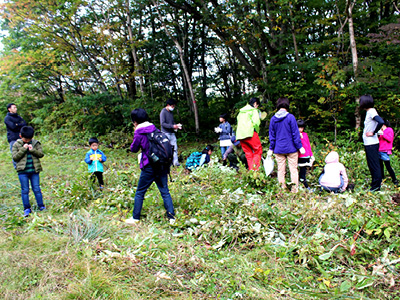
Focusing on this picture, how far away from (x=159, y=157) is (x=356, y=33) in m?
9.19

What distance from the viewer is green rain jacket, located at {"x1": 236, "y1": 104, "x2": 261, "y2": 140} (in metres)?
5.74

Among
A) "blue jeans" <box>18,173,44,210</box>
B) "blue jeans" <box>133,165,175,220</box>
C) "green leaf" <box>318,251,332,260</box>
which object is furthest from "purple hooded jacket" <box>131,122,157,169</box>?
"green leaf" <box>318,251,332,260</box>

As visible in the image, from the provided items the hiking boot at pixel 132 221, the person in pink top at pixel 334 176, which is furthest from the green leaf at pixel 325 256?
the hiking boot at pixel 132 221

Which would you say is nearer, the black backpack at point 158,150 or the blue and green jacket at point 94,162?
the black backpack at point 158,150

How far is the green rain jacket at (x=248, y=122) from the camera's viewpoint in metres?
5.74

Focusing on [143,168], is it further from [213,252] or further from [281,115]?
[281,115]

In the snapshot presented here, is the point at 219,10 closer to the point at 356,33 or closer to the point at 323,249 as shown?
the point at 356,33

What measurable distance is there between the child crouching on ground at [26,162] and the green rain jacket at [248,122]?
4109mm

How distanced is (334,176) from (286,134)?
3.74ft

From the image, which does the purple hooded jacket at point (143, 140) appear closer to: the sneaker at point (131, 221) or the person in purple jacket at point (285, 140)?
the sneaker at point (131, 221)

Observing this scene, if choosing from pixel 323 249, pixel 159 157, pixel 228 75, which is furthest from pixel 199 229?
pixel 228 75

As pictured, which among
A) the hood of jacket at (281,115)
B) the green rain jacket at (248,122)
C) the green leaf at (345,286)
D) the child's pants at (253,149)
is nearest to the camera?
the green leaf at (345,286)

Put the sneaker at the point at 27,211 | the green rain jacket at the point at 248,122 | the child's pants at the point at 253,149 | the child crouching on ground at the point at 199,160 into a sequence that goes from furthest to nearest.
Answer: the child crouching on ground at the point at 199,160, the child's pants at the point at 253,149, the green rain jacket at the point at 248,122, the sneaker at the point at 27,211

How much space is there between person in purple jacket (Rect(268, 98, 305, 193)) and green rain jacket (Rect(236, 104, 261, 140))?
735mm
